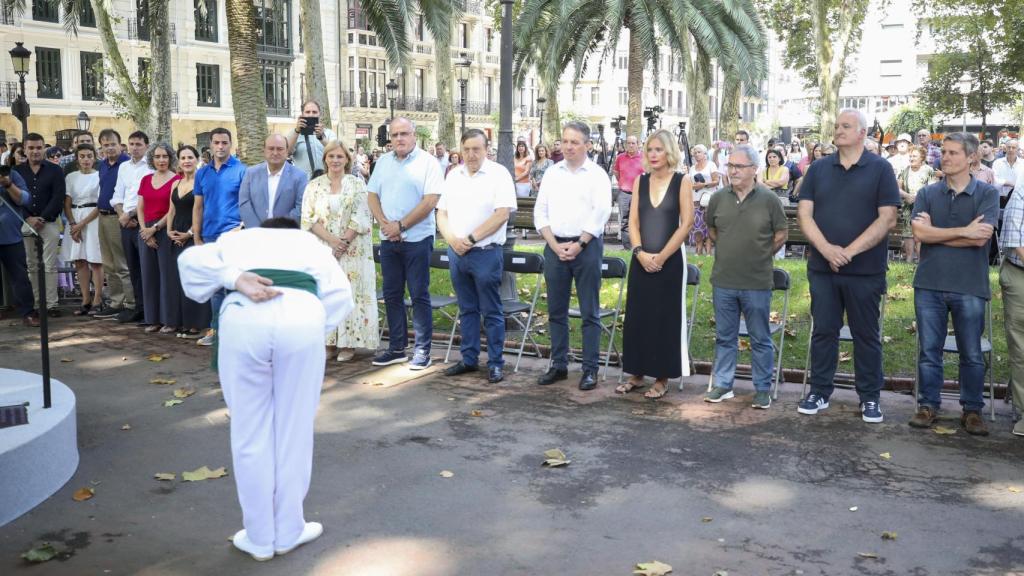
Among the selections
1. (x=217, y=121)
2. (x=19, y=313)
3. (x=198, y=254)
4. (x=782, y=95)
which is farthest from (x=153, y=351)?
(x=782, y=95)

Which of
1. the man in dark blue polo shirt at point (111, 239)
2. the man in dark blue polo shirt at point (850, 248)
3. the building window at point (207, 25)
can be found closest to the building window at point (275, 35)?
the building window at point (207, 25)

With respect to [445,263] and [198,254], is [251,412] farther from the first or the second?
[445,263]

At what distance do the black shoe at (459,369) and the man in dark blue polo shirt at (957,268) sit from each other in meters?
3.79

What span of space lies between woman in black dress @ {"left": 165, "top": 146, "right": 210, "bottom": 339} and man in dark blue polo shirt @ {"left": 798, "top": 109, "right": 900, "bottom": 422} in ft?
20.8

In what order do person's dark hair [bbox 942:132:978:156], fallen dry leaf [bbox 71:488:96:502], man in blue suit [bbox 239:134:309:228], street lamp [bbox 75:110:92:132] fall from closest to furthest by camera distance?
fallen dry leaf [bbox 71:488:96:502] < person's dark hair [bbox 942:132:978:156] < man in blue suit [bbox 239:134:309:228] < street lamp [bbox 75:110:92:132]

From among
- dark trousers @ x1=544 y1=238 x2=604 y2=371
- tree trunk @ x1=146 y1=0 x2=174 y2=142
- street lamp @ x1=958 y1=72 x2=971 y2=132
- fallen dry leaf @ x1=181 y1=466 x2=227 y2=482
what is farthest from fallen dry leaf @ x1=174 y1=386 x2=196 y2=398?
street lamp @ x1=958 y1=72 x2=971 y2=132

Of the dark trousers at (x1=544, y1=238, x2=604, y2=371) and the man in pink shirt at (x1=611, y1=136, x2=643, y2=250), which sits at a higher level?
the man in pink shirt at (x1=611, y1=136, x2=643, y2=250)

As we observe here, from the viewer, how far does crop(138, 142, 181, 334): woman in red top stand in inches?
452

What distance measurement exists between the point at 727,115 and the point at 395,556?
36.0 metres

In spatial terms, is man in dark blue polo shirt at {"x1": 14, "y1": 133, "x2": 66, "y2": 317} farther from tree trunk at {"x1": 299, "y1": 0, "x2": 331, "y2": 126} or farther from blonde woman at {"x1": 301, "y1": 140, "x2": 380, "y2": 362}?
tree trunk at {"x1": 299, "y1": 0, "x2": 331, "y2": 126}

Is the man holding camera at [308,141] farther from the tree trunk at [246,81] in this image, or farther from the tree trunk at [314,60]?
the tree trunk at [314,60]

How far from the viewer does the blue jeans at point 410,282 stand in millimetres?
9695

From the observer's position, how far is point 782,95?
131125 mm

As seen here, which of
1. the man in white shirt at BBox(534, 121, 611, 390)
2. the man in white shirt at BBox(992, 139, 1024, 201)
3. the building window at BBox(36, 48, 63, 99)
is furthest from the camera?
the building window at BBox(36, 48, 63, 99)
